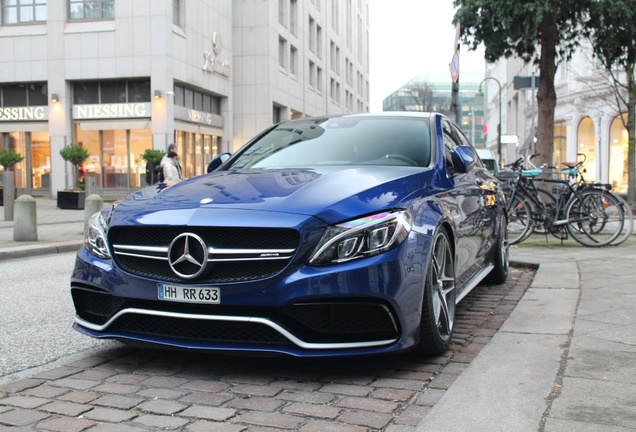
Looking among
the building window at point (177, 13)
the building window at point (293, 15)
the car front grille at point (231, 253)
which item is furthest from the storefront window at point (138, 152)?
the car front grille at point (231, 253)

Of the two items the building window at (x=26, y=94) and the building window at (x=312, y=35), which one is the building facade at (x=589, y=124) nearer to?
the building window at (x=312, y=35)

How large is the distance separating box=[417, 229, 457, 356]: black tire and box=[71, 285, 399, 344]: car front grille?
0.39 metres

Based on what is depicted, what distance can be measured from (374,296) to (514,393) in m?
0.78

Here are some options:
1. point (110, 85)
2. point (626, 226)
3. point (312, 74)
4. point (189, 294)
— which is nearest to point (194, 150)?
point (110, 85)

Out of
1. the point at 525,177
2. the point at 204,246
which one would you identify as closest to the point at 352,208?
the point at 204,246

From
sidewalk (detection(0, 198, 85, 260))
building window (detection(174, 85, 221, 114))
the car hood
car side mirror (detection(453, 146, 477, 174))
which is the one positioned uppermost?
building window (detection(174, 85, 221, 114))

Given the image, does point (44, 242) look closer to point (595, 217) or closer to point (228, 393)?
point (595, 217)

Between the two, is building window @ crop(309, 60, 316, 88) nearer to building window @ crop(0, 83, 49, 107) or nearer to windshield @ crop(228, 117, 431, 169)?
building window @ crop(0, 83, 49, 107)

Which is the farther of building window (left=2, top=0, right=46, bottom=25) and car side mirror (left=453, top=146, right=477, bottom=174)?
building window (left=2, top=0, right=46, bottom=25)

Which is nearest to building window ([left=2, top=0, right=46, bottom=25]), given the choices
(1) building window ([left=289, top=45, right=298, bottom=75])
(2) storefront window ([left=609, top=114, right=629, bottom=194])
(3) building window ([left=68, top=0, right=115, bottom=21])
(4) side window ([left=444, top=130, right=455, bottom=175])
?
(3) building window ([left=68, top=0, right=115, bottom=21])

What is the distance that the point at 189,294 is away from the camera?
140 inches

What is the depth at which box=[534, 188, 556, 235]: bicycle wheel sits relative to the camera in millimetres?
9828

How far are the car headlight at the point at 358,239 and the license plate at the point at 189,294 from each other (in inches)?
20.0

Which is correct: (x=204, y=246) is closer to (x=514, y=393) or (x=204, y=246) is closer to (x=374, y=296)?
(x=374, y=296)
